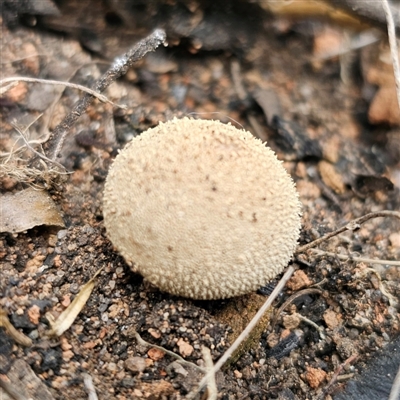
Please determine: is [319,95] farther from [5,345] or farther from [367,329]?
[5,345]

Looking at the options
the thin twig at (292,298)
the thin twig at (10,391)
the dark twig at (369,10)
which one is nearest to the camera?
the thin twig at (10,391)

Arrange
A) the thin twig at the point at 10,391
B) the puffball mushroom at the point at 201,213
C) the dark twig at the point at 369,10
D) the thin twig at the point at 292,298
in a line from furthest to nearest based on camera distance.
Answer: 1. the dark twig at the point at 369,10
2. the thin twig at the point at 292,298
3. the puffball mushroom at the point at 201,213
4. the thin twig at the point at 10,391

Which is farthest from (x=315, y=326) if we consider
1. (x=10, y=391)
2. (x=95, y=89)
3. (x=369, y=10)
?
(x=369, y=10)

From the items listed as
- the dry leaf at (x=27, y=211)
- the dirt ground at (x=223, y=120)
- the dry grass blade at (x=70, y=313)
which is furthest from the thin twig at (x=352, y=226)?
the dry leaf at (x=27, y=211)

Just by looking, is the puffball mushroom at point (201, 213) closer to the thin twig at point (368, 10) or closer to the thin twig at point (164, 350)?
the thin twig at point (164, 350)

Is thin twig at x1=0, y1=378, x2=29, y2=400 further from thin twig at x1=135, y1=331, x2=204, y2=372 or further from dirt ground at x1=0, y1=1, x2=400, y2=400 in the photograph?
thin twig at x1=135, y1=331, x2=204, y2=372
